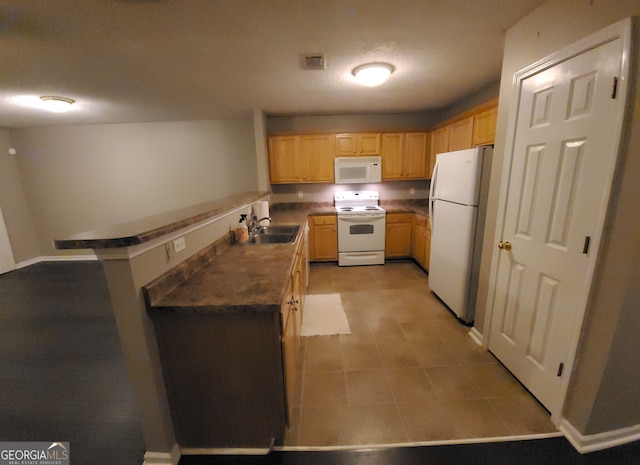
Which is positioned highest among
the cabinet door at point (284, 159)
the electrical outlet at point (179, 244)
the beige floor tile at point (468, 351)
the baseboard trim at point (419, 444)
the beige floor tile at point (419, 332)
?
the cabinet door at point (284, 159)

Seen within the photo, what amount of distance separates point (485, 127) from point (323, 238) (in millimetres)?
2601

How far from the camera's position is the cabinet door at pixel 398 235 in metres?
4.11

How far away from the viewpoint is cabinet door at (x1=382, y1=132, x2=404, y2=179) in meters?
4.15

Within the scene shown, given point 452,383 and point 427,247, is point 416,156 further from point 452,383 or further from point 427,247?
point 452,383

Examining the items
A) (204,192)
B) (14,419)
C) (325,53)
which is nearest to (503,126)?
(325,53)

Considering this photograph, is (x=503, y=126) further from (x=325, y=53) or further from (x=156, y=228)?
(x=156, y=228)

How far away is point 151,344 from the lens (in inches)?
47.1

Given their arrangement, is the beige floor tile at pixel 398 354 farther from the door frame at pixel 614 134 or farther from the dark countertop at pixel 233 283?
the dark countertop at pixel 233 283

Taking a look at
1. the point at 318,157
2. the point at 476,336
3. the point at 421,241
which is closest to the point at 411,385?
the point at 476,336

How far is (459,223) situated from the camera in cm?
241

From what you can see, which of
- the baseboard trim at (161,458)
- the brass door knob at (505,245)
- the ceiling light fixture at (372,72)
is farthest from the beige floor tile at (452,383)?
the ceiling light fixture at (372,72)

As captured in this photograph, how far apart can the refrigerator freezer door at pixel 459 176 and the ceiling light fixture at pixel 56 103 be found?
176 inches

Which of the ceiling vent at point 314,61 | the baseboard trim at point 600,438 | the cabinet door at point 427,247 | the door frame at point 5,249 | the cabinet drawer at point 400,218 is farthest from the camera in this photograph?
the door frame at point 5,249

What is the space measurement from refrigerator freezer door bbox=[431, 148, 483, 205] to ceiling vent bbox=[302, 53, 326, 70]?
1.51 meters
